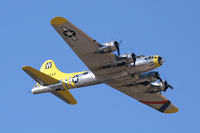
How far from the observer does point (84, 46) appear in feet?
111

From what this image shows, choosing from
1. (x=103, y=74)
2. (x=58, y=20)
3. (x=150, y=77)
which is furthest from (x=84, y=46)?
(x=150, y=77)

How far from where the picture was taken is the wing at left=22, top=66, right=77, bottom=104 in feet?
124

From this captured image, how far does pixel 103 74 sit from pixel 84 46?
4.66 meters

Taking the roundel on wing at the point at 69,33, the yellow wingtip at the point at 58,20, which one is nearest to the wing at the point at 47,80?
the roundel on wing at the point at 69,33

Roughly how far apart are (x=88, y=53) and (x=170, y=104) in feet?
50.4

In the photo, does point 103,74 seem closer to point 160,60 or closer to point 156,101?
point 160,60

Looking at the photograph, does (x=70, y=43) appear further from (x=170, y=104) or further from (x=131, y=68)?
(x=170, y=104)

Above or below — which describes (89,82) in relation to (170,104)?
above

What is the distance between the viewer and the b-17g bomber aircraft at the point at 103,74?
Result: 33.5 meters

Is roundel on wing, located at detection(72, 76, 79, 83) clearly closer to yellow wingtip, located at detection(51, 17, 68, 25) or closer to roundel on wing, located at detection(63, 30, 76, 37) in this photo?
roundel on wing, located at detection(63, 30, 76, 37)

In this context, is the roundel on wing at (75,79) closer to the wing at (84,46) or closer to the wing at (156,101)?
the wing at (84,46)

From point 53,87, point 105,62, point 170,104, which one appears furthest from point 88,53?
point 170,104

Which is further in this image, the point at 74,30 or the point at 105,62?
the point at 105,62

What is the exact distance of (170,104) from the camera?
45.3 m
